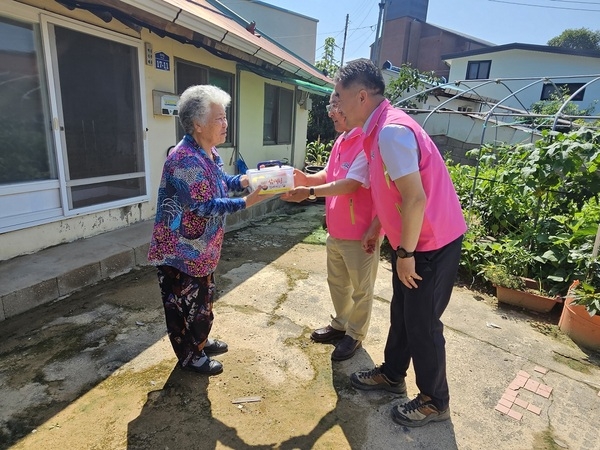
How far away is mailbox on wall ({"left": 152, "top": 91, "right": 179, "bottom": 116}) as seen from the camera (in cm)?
435

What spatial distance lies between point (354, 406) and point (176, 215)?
1.49 metres

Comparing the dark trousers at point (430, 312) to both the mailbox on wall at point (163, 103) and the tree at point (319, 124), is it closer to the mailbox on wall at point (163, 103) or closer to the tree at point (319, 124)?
the mailbox on wall at point (163, 103)

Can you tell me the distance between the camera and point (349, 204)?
90.7 inches

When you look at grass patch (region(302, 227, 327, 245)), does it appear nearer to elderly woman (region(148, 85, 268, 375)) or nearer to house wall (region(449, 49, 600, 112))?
elderly woman (region(148, 85, 268, 375))

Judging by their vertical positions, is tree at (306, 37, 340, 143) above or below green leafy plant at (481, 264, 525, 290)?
above

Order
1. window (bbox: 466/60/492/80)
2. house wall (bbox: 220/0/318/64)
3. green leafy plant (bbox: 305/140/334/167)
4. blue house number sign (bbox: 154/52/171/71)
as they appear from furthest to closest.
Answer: window (bbox: 466/60/492/80), house wall (bbox: 220/0/318/64), green leafy plant (bbox: 305/140/334/167), blue house number sign (bbox: 154/52/171/71)

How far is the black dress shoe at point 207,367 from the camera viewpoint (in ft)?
7.44

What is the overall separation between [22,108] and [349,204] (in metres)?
3.00

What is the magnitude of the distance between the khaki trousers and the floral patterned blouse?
79cm

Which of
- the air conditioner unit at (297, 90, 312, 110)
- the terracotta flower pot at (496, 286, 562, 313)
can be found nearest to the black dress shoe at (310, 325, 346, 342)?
the terracotta flower pot at (496, 286, 562, 313)

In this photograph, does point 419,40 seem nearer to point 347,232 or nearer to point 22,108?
point 22,108

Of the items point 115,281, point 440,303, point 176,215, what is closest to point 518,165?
point 440,303

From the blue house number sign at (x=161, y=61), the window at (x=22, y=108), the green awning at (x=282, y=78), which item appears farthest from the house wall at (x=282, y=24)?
the window at (x=22, y=108)

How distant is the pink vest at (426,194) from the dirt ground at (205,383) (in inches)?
41.6
